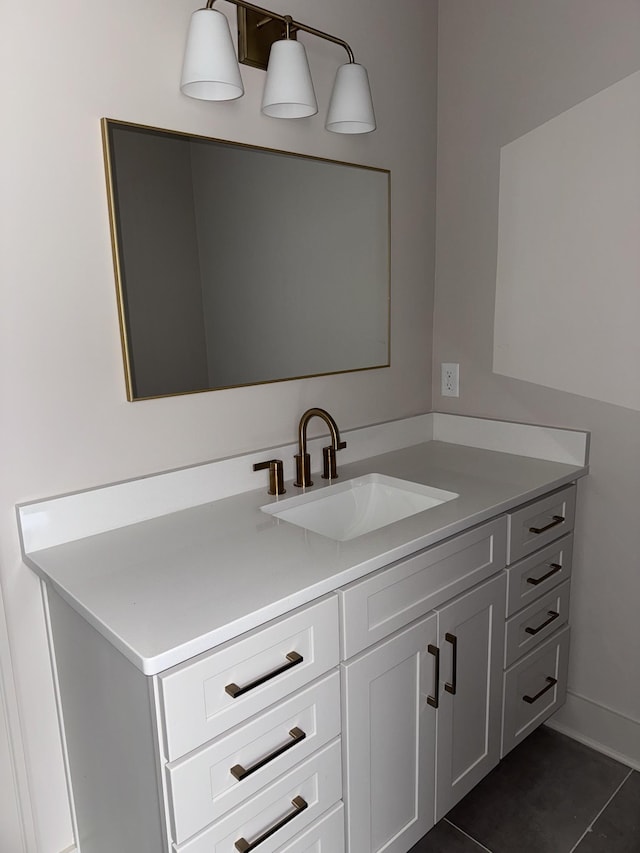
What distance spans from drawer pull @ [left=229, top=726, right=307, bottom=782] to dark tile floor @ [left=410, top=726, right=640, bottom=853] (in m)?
0.77

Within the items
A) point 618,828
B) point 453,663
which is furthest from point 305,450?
point 618,828

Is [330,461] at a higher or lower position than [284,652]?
higher

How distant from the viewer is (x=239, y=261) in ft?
5.50

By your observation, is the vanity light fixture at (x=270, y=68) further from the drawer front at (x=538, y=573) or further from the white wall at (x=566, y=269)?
the drawer front at (x=538, y=573)

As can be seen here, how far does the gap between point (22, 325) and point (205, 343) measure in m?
0.44

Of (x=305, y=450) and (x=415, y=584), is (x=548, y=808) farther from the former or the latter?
(x=305, y=450)

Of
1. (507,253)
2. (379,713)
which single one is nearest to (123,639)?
(379,713)

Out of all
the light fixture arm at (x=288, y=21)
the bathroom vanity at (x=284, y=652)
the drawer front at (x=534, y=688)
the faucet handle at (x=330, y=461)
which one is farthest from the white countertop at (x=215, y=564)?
the light fixture arm at (x=288, y=21)

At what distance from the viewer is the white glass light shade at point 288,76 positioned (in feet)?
4.99

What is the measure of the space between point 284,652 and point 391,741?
17.5 inches

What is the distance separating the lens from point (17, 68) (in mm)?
1251

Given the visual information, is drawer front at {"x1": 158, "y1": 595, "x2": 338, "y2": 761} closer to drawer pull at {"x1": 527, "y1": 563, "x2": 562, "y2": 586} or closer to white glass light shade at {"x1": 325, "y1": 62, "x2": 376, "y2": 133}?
drawer pull at {"x1": 527, "y1": 563, "x2": 562, "y2": 586}

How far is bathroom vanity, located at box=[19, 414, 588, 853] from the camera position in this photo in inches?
42.4

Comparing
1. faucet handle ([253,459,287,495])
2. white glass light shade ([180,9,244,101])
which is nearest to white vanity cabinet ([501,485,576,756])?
faucet handle ([253,459,287,495])
